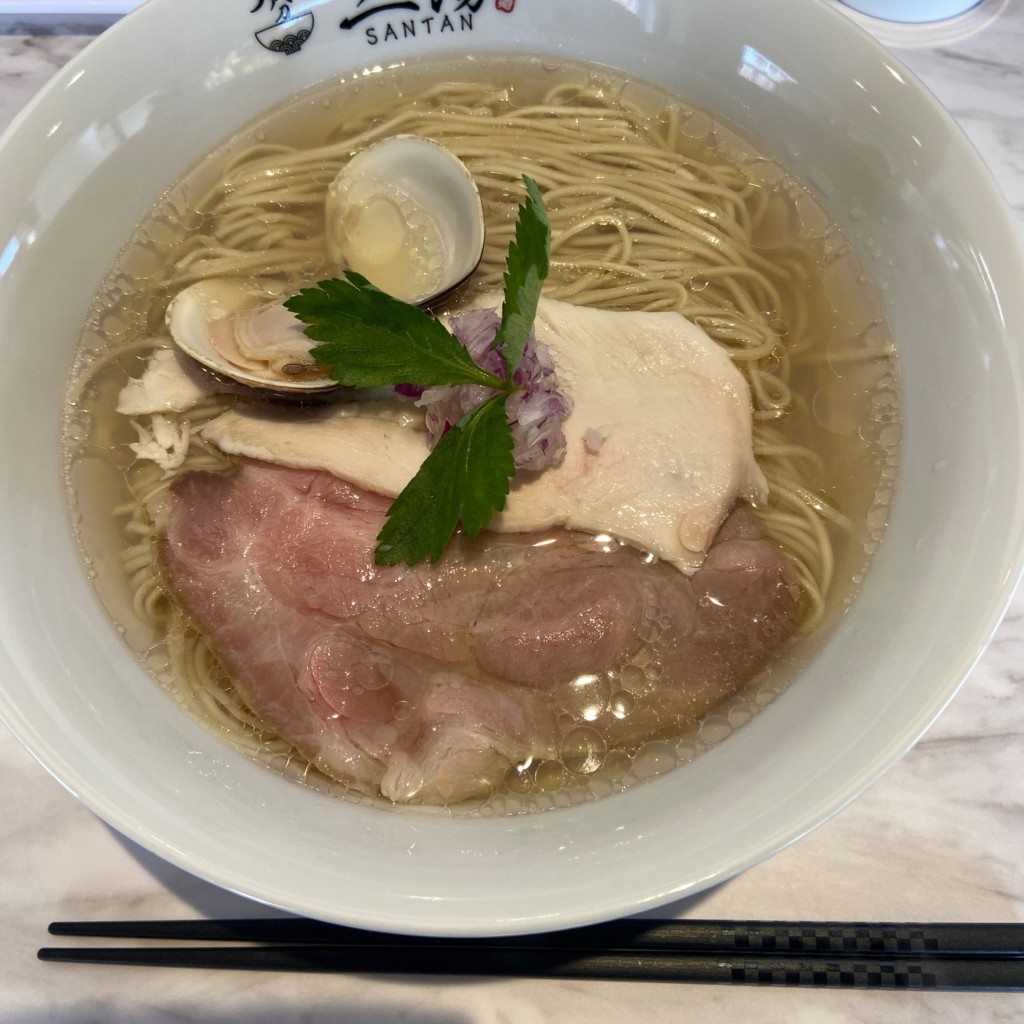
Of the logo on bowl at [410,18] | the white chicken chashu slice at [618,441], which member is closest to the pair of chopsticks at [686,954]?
the white chicken chashu slice at [618,441]

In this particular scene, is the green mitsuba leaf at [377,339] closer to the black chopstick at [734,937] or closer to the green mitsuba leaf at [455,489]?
the green mitsuba leaf at [455,489]

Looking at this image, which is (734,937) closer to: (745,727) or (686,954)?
(686,954)

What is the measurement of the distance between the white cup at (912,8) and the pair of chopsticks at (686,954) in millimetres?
2368

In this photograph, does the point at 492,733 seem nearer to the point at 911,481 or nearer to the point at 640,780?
the point at 640,780

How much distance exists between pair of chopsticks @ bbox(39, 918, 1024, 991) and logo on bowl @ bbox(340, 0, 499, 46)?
79.7 inches

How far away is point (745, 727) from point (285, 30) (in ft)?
6.05

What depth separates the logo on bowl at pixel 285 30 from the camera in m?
1.70

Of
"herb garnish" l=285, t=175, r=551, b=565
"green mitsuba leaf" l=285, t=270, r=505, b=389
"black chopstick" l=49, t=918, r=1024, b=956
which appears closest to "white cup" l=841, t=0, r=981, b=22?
"herb garnish" l=285, t=175, r=551, b=565

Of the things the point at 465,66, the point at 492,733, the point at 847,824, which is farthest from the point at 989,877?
the point at 465,66

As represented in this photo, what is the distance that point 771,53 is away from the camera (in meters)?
1.58

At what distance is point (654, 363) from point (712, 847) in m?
1.01

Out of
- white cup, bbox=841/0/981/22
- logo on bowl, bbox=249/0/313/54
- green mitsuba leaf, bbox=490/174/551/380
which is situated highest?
white cup, bbox=841/0/981/22

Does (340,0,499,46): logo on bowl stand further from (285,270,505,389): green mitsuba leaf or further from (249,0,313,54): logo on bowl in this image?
(285,270,505,389): green mitsuba leaf

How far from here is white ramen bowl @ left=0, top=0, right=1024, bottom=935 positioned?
3.69 ft
